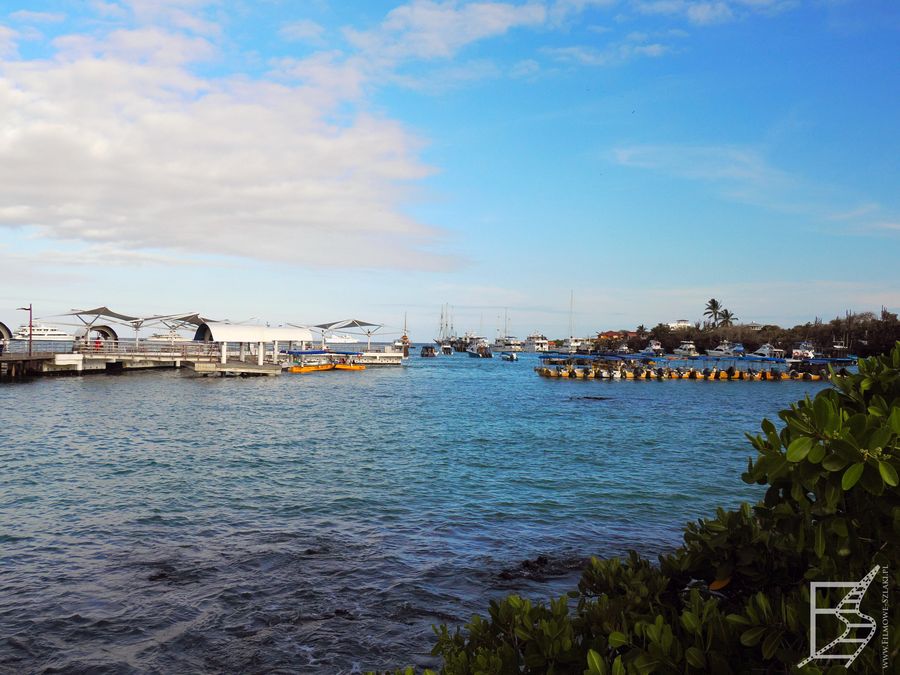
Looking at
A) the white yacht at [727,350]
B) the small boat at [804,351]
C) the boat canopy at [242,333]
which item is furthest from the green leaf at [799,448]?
the white yacht at [727,350]

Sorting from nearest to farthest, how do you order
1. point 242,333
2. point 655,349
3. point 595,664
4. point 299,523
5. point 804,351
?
point 595,664
point 299,523
point 242,333
point 804,351
point 655,349

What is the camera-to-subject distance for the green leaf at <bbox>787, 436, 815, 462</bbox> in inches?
109

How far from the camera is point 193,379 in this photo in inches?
2413

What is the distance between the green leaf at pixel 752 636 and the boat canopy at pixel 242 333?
227ft

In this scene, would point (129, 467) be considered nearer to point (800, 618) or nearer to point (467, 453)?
point (467, 453)

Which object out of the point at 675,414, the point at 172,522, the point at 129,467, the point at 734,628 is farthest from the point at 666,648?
the point at 675,414

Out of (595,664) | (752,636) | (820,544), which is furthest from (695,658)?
(820,544)

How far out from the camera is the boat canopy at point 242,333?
6738 cm

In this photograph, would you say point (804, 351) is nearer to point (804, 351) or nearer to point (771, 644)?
point (804, 351)

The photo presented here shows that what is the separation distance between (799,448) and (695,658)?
127 cm

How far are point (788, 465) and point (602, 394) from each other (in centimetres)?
5938

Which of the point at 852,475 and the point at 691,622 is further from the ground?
the point at 852,475

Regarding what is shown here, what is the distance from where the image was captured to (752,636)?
3.09 m

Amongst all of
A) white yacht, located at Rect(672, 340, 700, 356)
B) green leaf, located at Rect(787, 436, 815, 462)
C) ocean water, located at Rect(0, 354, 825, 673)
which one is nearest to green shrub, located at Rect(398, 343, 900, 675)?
green leaf, located at Rect(787, 436, 815, 462)
